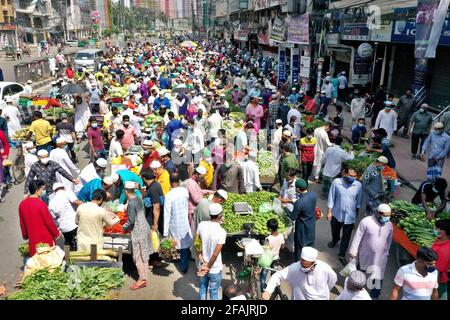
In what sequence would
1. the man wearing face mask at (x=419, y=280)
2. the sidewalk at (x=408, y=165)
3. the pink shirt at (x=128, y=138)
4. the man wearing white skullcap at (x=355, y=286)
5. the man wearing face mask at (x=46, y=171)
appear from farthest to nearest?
the sidewalk at (x=408, y=165)
the pink shirt at (x=128, y=138)
the man wearing face mask at (x=46, y=171)
the man wearing face mask at (x=419, y=280)
the man wearing white skullcap at (x=355, y=286)

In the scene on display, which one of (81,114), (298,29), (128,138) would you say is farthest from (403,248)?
(298,29)

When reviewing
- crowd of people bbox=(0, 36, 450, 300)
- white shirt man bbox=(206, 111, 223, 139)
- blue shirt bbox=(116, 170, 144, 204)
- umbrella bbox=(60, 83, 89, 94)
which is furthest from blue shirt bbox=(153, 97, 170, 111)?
blue shirt bbox=(116, 170, 144, 204)

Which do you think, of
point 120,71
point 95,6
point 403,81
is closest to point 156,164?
point 403,81

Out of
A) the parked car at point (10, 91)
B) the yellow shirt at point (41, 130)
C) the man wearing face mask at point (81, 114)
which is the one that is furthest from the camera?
the parked car at point (10, 91)

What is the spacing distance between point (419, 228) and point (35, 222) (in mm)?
5955

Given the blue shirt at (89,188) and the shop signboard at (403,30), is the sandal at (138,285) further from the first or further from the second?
the shop signboard at (403,30)

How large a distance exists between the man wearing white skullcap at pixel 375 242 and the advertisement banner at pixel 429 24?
25.3ft

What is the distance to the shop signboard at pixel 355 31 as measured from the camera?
18.3 m

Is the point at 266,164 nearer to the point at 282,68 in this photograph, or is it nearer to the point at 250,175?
the point at 250,175

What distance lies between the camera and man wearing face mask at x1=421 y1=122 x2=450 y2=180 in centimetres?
933

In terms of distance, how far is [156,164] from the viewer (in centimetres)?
736

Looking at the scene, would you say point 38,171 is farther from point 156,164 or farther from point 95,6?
point 95,6

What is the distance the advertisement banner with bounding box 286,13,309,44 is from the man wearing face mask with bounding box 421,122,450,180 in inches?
408

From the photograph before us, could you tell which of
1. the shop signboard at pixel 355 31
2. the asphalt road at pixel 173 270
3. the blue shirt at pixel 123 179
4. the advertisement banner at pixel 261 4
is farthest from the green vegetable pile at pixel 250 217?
the advertisement banner at pixel 261 4
